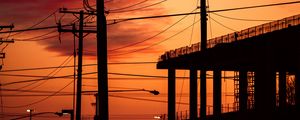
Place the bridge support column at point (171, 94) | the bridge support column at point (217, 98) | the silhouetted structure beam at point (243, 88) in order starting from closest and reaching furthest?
the bridge support column at point (217, 98), the bridge support column at point (171, 94), the silhouetted structure beam at point (243, 88)

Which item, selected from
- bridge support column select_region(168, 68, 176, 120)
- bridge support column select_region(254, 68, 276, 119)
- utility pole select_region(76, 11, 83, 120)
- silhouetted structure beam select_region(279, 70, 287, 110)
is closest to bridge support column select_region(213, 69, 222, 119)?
bridge support column select_region(254, 68, 276, 119)

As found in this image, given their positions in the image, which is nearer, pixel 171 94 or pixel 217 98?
pixel 217 98

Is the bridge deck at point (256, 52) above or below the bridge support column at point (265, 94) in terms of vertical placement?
above

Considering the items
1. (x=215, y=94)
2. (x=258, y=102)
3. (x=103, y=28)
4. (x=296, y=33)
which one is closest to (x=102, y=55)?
(x=103, y=28)

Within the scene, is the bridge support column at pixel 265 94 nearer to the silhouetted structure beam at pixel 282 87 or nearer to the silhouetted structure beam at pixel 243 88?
the silhouetted structure beam at pixel 243 88

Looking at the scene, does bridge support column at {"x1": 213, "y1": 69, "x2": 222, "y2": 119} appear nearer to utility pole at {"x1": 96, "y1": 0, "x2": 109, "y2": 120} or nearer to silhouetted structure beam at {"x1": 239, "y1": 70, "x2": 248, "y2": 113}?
silhouetted structure beam at {"x1": 239, "y1": 70, "x2": 248, "y2": 113}

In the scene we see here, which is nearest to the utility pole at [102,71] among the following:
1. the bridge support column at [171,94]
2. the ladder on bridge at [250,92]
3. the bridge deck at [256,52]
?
the bridge deck at [256,52]

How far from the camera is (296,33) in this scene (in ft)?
129

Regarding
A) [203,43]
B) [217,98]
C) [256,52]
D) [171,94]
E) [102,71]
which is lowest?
[217,98]

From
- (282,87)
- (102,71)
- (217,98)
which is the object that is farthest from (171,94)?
(102,71)

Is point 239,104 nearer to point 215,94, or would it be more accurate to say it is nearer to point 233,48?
point 215,94

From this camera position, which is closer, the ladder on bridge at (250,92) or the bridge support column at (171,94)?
the bridge support column at (171,94)

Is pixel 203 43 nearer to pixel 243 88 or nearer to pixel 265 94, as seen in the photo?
pixel 265 94

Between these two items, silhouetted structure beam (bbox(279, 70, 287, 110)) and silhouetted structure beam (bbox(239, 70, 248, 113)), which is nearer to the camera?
silhouetted structure beam (bbox(239, 70, 248, 113))
